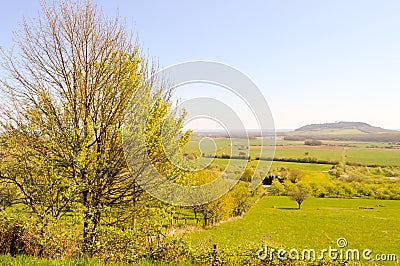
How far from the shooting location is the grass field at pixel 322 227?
2814 centimetres

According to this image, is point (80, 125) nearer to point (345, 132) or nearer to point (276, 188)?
point (276, 188)

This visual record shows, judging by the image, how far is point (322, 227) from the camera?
39.9 meters

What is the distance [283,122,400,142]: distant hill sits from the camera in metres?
96.9

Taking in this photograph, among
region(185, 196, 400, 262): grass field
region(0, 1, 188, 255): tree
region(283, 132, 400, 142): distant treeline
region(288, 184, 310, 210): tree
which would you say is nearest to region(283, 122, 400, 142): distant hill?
region(283, 132, 400, 142): distant treeline

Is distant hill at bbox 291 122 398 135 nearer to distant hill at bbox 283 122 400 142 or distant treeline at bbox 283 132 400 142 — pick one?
distant hill at bbox 283 122 400 142

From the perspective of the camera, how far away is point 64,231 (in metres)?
7.38

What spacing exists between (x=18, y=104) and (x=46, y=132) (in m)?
1.43

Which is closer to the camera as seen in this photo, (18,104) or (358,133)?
(18,104)

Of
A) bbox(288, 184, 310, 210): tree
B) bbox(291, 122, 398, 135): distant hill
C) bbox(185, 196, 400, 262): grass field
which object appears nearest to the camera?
bbox(185, 196, 400, 262): grass field

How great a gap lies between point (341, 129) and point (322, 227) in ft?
262

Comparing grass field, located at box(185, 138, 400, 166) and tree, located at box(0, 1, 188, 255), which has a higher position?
tree, located at box(0, 1, 188, 255)

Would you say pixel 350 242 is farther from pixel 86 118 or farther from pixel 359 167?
pixel 359 167

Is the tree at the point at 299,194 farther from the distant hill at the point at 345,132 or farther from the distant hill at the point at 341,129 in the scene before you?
the distant hill at the point at 341,129

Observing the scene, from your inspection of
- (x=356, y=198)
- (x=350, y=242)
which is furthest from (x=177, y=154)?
(x=356, y=198)
